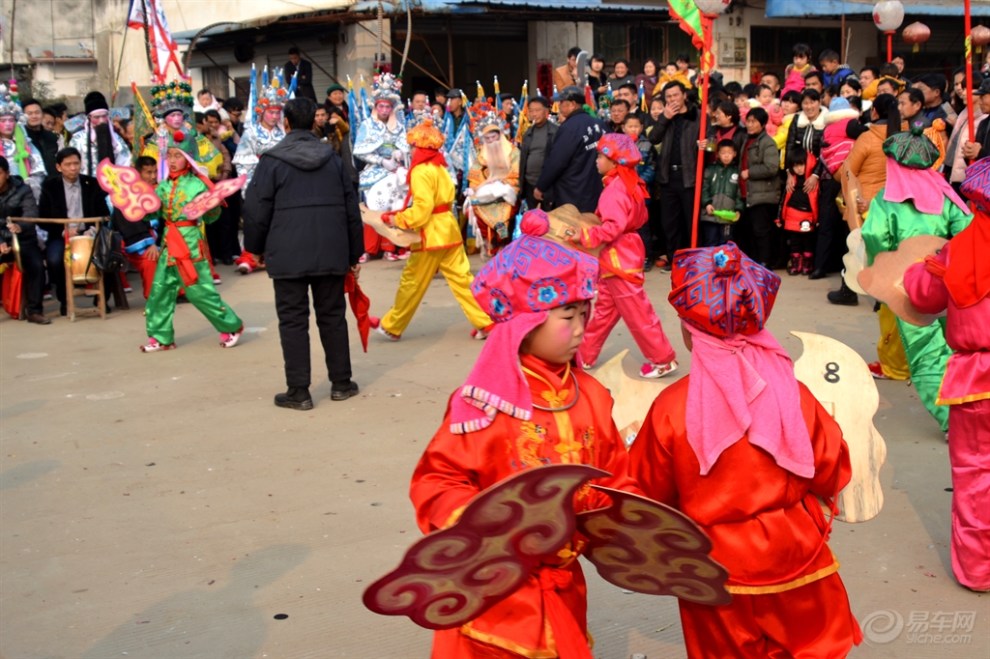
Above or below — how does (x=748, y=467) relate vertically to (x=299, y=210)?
below

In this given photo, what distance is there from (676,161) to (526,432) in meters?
9.95

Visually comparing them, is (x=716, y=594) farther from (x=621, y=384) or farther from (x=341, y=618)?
(x=341, y=618)

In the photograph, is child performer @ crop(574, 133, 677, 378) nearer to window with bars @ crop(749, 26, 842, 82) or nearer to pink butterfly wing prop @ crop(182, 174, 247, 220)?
pink butterfly wing prop @ crop(182, 174, 247, 220)

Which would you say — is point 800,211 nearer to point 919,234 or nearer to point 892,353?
point 892,353

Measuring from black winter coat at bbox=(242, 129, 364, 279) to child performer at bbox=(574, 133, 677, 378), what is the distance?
161cm

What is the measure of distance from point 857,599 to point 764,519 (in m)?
1.74

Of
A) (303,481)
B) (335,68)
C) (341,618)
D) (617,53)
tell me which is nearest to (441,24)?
(335,68)

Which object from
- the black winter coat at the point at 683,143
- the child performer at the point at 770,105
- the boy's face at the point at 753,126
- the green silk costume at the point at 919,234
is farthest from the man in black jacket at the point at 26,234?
the green silk costume at the point at 919,234

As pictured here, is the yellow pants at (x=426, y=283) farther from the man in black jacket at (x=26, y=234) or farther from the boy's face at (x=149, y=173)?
the man in black jacket at (x=26, y=234)

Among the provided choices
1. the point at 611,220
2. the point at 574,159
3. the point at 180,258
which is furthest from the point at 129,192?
the point at 611,220

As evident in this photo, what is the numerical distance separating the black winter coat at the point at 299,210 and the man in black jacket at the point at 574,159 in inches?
170

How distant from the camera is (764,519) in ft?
10.3

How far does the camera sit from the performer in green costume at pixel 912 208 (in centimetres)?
668

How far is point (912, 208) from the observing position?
6.98 meters
